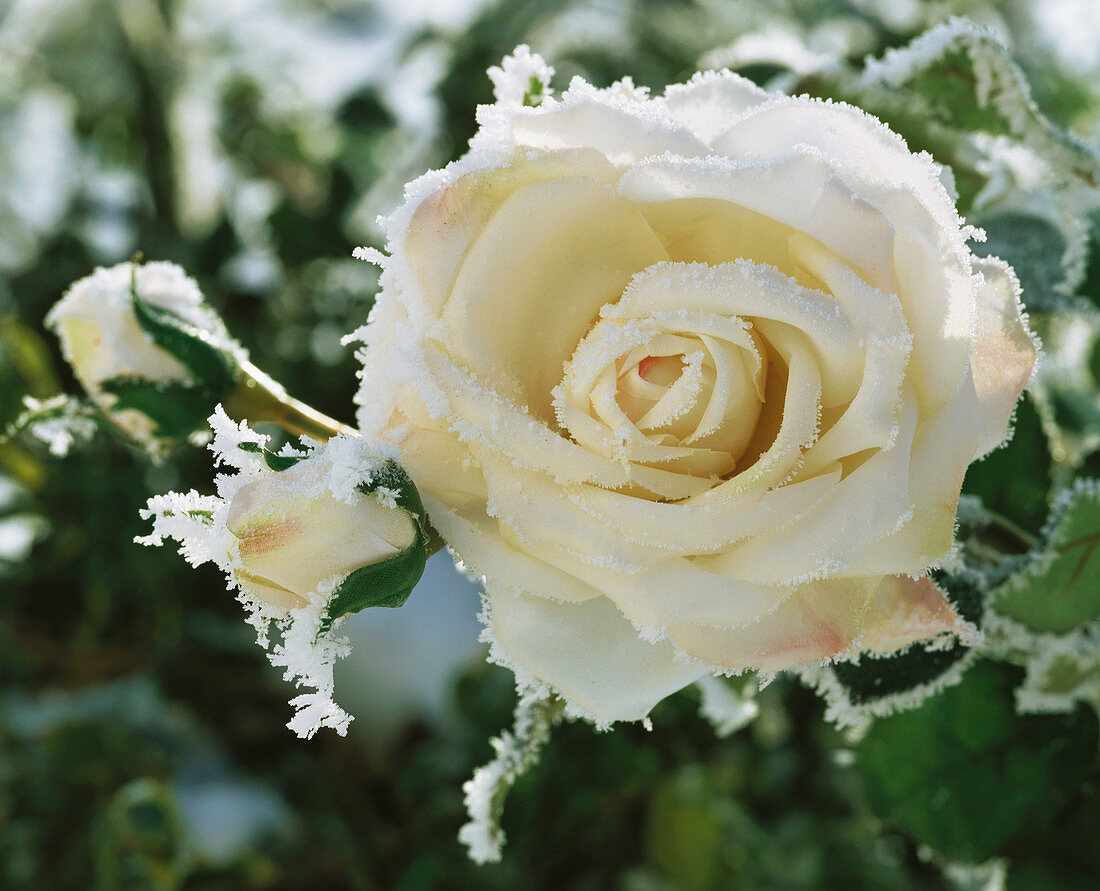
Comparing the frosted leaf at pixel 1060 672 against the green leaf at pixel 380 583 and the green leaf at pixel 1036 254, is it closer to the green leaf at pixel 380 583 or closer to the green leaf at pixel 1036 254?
the green leaf at pixel 1036 254

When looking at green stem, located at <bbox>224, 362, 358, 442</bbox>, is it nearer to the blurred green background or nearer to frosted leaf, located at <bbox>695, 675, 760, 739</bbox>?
frosted leaf, located at <bbox>695, 675, 760, 739</bbox>

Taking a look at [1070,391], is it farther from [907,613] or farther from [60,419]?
[60,419]

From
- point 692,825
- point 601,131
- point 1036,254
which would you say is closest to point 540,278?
point 601,131

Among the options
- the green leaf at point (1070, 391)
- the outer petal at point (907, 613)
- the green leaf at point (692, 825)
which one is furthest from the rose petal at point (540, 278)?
the green leaf at point (692, 825)

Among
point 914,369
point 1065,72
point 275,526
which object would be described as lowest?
point 275,526

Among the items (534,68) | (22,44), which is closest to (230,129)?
(22,44)

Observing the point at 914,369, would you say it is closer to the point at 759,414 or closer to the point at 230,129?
the point at 759,414

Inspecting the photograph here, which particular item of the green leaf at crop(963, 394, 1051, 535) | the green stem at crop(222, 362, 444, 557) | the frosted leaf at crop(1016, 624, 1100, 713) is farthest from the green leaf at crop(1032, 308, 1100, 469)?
Answer: the green stem at crop(222, 362, 444, 557)
